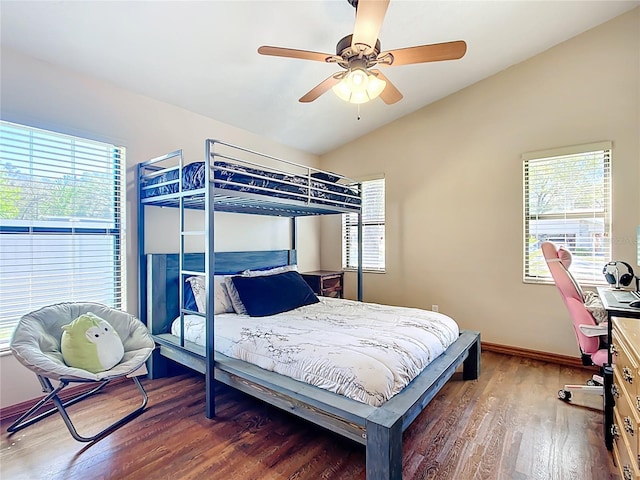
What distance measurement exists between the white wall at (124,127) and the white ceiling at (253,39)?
0.37 feet

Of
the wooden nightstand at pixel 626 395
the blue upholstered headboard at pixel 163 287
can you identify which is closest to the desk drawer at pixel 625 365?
the wooden nightstand at pixel 626 395

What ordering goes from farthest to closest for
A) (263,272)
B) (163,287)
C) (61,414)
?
(263,272) → (163,287) → (61,414)

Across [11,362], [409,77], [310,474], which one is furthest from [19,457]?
[409,77]

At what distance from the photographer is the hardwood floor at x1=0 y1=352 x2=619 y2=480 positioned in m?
1.68

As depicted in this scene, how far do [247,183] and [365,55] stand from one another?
47.2 inches

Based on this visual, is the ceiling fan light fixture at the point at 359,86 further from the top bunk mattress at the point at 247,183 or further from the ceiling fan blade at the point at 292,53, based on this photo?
the top bunk mattress at the point at 247,183

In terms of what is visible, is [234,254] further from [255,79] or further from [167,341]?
[255,79]

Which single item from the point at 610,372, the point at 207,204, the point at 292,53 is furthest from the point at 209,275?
the point at 610,372

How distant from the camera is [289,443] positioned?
1.93 meters

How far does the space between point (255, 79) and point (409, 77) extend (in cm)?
157

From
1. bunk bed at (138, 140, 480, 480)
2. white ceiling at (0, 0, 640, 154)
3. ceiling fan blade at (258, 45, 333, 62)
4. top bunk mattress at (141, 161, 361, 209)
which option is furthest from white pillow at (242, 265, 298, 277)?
ceiling fan blade at (258, 45, 333, 62)

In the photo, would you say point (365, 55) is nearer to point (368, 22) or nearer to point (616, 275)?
point (368, 22)

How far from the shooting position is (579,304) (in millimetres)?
2178

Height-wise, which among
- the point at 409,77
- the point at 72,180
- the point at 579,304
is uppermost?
the point at 409,77
